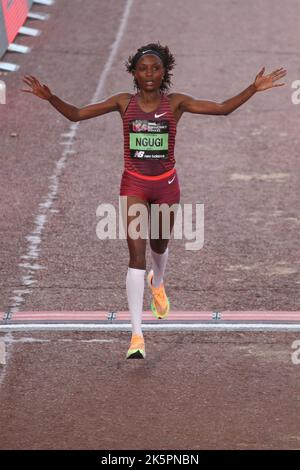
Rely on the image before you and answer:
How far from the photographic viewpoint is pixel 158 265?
33.5 ft

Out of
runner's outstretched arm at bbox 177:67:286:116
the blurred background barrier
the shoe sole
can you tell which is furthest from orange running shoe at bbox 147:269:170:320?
the blurred background barrier

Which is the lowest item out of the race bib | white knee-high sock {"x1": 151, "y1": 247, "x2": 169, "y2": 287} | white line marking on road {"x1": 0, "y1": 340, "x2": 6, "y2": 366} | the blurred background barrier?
white line marking on road {"x1": 0, "y1": 340, "x2": 6, "y2": 366}

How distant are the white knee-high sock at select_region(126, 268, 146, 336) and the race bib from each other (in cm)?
87

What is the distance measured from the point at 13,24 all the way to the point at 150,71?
1312cm

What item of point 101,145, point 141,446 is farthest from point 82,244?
point 141,446

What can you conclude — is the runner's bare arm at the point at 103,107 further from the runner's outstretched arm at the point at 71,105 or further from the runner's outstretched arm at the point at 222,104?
the runner's outstretched arm at the point at 222,104

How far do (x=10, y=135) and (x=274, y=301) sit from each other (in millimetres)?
7055

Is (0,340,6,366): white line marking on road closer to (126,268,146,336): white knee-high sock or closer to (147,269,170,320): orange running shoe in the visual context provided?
(126,268,146,336): white knee-high sock

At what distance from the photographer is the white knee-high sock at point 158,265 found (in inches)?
399

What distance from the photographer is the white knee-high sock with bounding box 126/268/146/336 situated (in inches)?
371

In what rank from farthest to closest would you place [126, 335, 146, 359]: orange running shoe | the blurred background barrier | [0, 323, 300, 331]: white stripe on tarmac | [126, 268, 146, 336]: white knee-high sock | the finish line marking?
the blurred background barrier < the finish line marking < [0, 323, 300, 331]: white stripe on tarmac < [126, 268, 146, 336]: white knee-high sock < [126, 335, 146, 359]: orange running shoe

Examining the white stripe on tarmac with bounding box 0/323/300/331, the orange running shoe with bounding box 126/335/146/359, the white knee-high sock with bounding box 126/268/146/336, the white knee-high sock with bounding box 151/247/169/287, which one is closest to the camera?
the orange running shoe with bounding box 126/335/146/359

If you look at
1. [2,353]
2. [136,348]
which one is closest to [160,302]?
[136,348]

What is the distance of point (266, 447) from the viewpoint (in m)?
7.96
